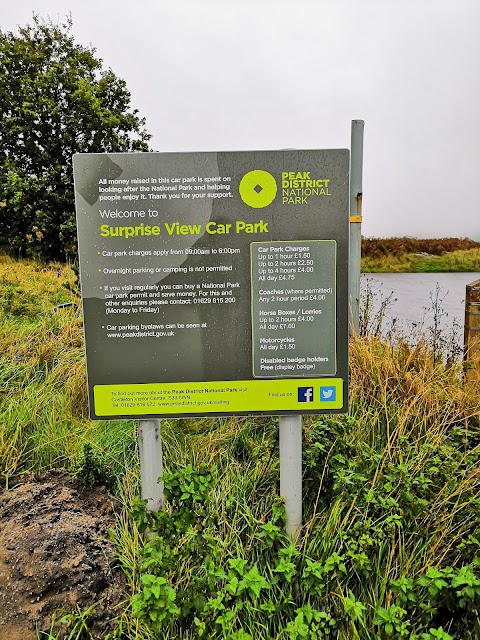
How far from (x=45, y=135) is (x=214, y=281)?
1810 centimetres

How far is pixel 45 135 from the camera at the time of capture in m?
17.9

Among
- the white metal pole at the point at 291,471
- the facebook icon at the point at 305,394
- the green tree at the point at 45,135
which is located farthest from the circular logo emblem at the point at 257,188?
the green tree at the point at 45,135

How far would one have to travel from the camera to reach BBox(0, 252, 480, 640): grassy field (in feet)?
7.47

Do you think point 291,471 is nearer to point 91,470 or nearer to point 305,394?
point 305,394

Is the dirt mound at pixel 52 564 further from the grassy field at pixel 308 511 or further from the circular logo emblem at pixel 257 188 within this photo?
the circular logo emblem at pixel 257 188

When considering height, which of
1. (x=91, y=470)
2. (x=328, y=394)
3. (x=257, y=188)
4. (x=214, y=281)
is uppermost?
(x=257, y=188)

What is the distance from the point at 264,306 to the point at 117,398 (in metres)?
0.92

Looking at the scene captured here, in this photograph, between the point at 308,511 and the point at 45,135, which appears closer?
the point at 308,511

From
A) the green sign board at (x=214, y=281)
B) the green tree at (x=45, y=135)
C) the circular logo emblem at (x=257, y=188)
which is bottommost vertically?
the green sign board at (x=214, y=281)

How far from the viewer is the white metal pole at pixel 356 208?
5051mm

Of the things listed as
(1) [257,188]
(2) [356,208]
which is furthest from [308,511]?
(2) [356,208]

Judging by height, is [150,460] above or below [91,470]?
above

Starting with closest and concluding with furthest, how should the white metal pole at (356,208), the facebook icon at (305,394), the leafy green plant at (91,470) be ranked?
the facebook icon at (305,394) → the leafy green plant at (91,470) → the white metal pole at (356,208)

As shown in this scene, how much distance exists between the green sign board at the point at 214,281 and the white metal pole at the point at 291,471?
149 millimetres
